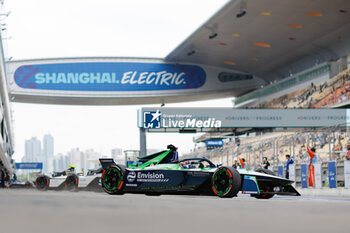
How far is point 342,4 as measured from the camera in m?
44.2

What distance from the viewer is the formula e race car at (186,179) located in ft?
35.3

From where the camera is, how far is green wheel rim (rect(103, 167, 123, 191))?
12406 mm

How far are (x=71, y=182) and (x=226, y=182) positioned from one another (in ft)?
29.1

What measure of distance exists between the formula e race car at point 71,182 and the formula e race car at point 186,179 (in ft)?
17.5

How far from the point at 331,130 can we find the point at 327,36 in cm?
3491

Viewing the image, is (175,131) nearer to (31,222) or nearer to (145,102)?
(145,102)

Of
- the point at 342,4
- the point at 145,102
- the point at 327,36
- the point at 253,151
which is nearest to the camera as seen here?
the point at 253,151

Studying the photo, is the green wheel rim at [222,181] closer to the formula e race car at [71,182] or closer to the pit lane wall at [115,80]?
the formula e race car at [71,182]

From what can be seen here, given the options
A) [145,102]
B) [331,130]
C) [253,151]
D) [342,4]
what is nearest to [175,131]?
[342,4]

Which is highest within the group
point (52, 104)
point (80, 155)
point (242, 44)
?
point (242, 44)

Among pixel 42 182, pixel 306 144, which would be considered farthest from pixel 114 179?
pixel 306 144

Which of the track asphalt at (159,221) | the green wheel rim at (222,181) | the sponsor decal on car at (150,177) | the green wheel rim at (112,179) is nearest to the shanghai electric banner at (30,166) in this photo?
the green wheel rim at (112,179)

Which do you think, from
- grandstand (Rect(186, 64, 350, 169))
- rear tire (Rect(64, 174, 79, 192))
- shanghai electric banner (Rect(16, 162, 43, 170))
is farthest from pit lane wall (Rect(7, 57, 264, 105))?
rear tire (Rect(64, 174, 79, 192))

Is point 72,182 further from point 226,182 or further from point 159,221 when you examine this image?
point 159,221
